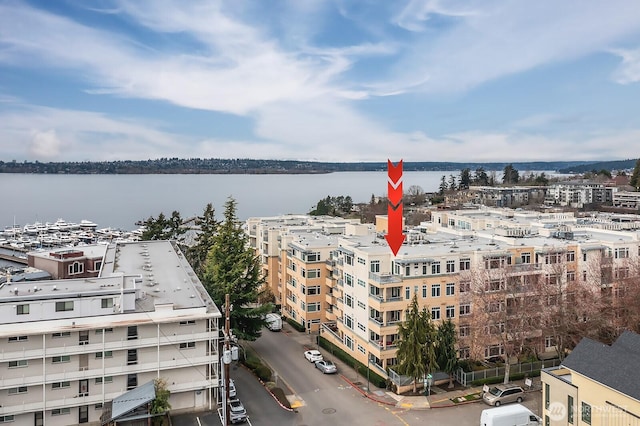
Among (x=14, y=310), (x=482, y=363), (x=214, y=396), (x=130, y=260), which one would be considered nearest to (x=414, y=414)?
(x=482, y=363)

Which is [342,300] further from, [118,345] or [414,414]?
[118,345]

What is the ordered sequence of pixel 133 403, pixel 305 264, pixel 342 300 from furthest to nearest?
pixel 305 264 → pixel 342 300 → pixel 133 403

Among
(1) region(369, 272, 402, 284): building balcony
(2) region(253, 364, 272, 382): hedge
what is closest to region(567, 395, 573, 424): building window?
(1) region(369, 272, 402, 284): building balcony

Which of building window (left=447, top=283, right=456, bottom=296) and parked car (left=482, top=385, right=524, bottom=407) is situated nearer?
parked car (left=482, top=385, right=524, bottom=407)

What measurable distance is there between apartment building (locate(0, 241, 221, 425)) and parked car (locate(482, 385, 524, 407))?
14.7 m

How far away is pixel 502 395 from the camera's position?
→ 29516 mm

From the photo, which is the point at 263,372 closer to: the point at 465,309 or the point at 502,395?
the point at 465,309

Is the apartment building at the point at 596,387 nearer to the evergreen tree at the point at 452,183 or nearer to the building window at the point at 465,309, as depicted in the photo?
the building window at the point at 465,309

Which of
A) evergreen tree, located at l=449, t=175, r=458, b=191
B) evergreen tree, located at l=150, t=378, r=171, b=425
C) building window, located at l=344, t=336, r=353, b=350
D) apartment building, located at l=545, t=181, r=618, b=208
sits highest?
evergreen tree, located at l=449, t=175, r=458, b=191

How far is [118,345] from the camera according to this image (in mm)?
25672

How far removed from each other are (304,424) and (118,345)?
9.91m

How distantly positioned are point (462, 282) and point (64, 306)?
76.1 feet

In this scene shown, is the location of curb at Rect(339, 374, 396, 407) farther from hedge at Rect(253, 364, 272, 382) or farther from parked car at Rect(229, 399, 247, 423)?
parked car at Rect(229, 399, 247, 423)

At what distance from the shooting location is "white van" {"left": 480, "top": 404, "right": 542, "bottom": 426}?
25.2m
